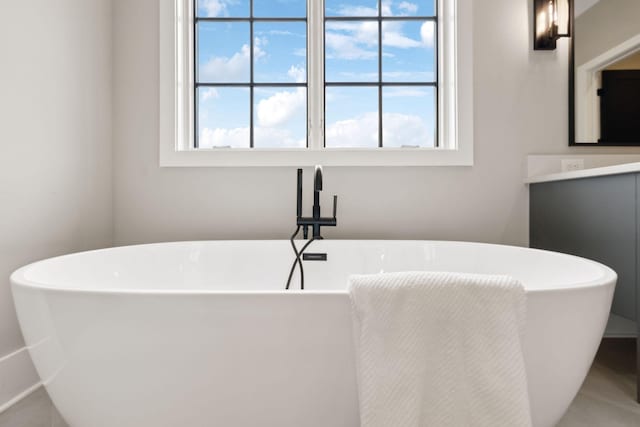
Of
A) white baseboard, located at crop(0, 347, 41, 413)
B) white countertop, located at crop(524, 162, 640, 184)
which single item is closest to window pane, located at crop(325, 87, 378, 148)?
white countertop, located at crop(524, 162, 640, 184)

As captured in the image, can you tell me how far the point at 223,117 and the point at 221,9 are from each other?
60 centimetres

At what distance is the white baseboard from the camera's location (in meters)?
1.22

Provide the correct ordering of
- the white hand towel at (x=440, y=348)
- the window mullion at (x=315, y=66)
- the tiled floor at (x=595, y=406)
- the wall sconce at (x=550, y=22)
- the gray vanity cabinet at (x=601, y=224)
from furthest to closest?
the window mullion at (x=315, y=66), the wall sconce at (x=550, y=22), the gray vanity cabinet at (x=601, y=224), the tiled floor at (x=595, y=406), the white hand towel at (x=440, y=348)

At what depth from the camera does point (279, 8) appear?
2.02 metres

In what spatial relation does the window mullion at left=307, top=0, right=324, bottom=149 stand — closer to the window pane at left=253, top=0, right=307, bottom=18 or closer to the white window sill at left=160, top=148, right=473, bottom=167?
the window pane at left=253, top=0, right=307, bottom=18

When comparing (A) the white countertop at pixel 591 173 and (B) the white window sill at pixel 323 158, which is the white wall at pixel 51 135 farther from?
(A) the white countertop at pixel 591 173

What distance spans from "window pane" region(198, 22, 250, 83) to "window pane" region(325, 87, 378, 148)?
507mm

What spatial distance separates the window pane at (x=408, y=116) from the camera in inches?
80.3

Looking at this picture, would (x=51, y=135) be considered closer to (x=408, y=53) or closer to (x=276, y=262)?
(x=276, y=262)

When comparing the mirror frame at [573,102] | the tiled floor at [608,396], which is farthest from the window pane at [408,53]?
the tiled floor at [608,396]

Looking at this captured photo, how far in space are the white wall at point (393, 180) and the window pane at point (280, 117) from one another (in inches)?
10.6

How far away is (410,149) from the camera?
187 cm


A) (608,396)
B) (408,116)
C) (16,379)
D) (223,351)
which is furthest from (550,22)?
(16,379)

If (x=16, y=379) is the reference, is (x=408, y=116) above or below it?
above
